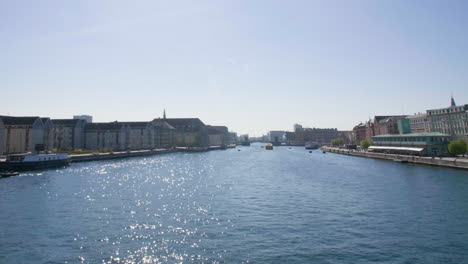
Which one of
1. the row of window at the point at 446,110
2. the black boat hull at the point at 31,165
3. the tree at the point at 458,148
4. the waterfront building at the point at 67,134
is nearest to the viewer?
the tree at the point at 458,148

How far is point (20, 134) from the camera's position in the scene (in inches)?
4710

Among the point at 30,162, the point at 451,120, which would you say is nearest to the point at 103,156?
the point at 30,162

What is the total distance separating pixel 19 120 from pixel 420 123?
18964cm

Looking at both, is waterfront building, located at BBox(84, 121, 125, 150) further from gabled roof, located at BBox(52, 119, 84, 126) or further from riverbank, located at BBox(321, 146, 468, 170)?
riverbank, located at BBox(321, 146, 468, 170)

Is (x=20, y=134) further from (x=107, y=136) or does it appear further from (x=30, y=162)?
(x=107, y=136)

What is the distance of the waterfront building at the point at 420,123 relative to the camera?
146875mm

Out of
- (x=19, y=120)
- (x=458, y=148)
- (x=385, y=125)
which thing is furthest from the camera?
(x=385, y=125)

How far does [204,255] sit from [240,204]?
17.4 metres

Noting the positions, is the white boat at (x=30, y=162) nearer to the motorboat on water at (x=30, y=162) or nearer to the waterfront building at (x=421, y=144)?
the motorboat on water at (x=30, y=162)

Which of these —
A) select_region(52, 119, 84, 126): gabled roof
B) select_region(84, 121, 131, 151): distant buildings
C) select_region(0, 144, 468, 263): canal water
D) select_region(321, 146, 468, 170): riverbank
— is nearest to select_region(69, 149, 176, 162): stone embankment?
select_region(84, 121, 131, 151): distant buildings

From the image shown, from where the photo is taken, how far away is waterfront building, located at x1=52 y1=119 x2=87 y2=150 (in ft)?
559

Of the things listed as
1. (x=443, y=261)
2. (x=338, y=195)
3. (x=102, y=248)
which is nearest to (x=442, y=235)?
(x=443, y=261)

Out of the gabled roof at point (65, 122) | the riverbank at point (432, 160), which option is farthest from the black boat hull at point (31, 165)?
the riverbank at point (432, 160)

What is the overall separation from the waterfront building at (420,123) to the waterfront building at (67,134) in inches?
Result: 7620
